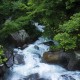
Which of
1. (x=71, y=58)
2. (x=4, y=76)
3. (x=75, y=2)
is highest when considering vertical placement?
(x=75, y=2)

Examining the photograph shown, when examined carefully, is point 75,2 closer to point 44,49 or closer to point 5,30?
point 44,49

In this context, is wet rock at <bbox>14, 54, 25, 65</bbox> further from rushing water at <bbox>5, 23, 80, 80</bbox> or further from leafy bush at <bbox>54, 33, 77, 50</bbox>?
leafy bush at <bbox>54, 33, 77, 50</bbox>

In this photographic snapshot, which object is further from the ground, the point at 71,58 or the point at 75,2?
the point at 75,2

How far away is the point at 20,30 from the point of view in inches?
550

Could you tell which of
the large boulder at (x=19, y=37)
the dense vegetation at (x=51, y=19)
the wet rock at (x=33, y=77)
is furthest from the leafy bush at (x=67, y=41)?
the large boulder at (x=19, y=37)

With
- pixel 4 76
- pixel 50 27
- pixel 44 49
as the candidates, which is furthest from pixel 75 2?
pixel 4 76

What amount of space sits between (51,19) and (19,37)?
193 cm

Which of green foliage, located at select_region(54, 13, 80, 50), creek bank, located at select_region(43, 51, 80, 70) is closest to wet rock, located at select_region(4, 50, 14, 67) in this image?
creek bank, located at select_region(43, 51, 80, 70)

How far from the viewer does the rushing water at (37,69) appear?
34.4ft

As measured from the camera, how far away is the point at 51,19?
1255cm

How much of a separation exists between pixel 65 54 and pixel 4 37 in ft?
12.3

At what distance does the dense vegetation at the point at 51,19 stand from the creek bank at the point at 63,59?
0.28 m

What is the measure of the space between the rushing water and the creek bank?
22 cm

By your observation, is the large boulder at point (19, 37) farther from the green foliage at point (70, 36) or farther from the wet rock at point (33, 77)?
the wet rock at point (33, 77)
